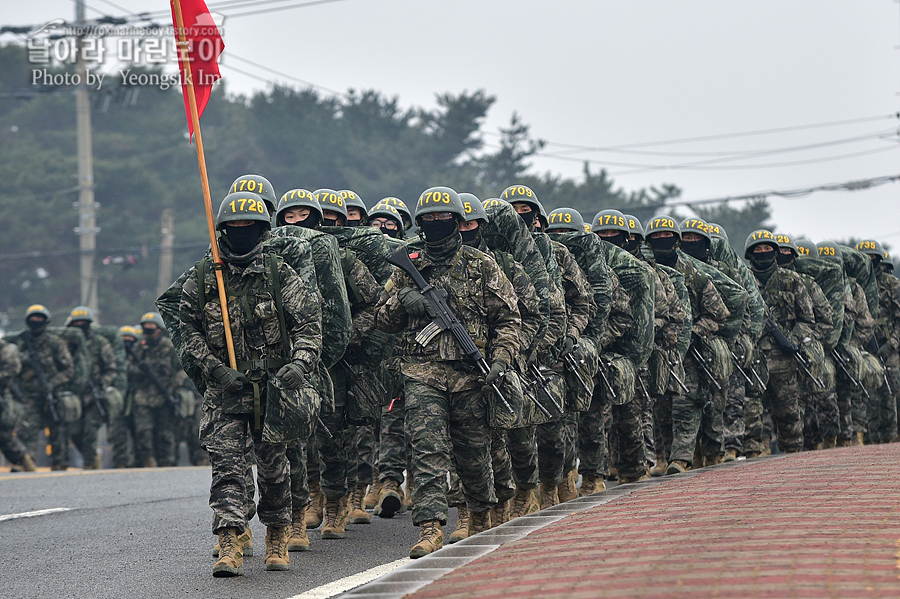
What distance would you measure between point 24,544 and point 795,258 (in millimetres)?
9918

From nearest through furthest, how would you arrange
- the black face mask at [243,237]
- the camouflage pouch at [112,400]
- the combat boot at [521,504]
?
the black face mask at [243,237] < the combat boot at [521,504] < the camouflage pouch at [112,400]

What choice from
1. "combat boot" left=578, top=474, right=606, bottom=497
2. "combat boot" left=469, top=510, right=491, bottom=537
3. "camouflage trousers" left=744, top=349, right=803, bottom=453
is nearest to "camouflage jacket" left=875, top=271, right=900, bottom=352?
"camouflage trousers" left=744, top=349, right=803, bottom=453

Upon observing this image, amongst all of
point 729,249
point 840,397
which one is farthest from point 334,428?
point 840,397

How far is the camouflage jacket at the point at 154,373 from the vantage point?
2114 cm

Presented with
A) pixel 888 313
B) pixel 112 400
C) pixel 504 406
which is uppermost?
pixel 888 313

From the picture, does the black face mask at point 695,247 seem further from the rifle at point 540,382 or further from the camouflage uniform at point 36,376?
the camouflage uniform at point 36,376

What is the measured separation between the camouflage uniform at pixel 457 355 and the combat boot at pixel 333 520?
136 cm

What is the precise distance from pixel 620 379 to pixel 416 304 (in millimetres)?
3165

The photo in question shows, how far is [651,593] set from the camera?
5.25 meters

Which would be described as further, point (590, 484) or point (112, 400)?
point (112, 400)

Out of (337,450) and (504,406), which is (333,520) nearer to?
(337,450)

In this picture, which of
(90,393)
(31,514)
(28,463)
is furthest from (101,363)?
(31,514)

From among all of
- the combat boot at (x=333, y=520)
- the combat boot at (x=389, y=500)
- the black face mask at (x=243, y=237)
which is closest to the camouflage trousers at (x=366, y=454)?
the combat boot at (x=389, y=500)

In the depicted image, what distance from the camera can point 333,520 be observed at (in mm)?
9859
